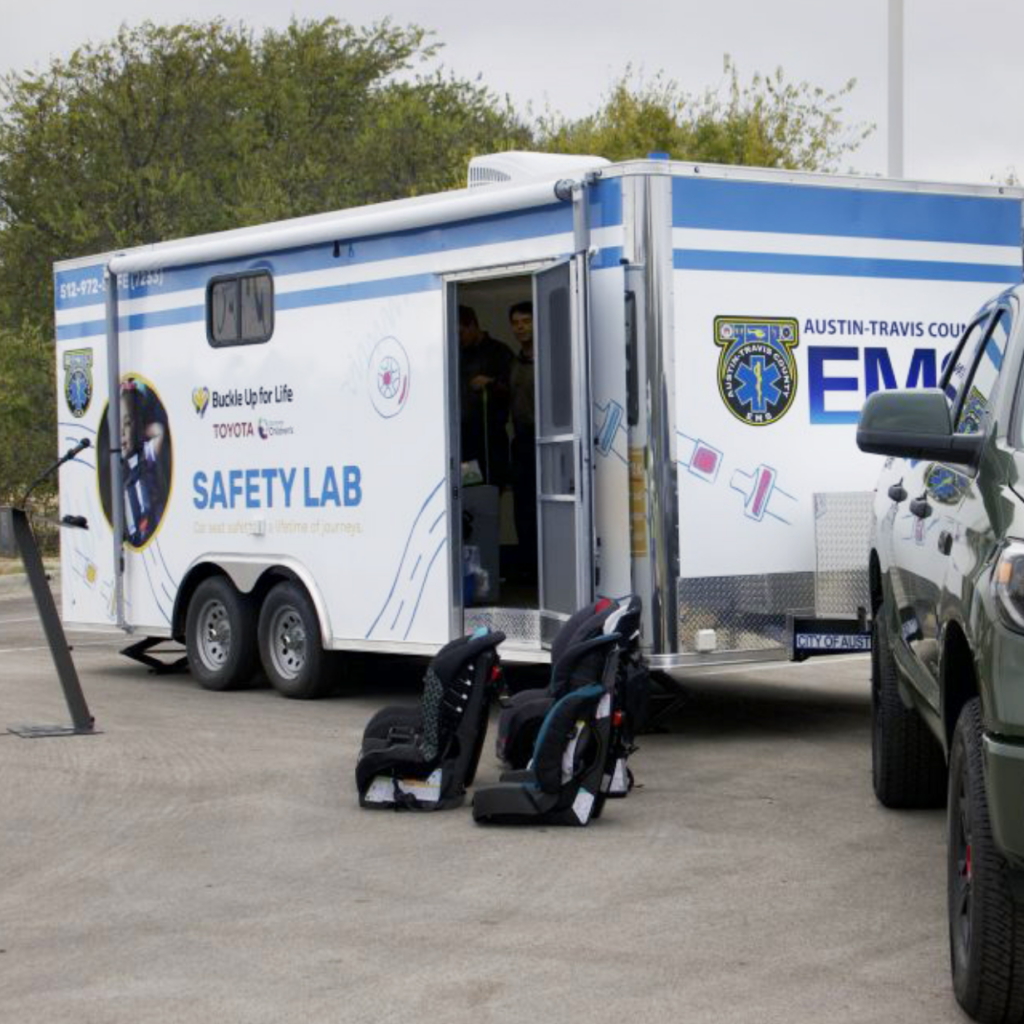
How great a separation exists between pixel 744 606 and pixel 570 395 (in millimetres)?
1413

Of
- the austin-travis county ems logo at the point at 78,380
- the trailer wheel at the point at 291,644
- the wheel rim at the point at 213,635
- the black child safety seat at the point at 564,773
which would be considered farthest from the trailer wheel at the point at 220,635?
the black child safety seat at the point at 564,773

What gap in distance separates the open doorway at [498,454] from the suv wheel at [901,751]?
141 inches

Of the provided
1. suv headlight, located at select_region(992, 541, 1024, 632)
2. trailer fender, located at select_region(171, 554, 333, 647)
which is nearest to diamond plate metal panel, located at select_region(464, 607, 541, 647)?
trailer fender, located at select_region(171, 554, 333, 647)

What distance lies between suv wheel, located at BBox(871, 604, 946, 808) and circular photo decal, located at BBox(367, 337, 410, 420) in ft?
13.2

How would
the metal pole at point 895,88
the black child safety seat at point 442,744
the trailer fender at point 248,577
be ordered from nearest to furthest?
A: the black child safety seat at point 442,744 → the trailer fender at point 248,577 → the metal pole at point 895,88

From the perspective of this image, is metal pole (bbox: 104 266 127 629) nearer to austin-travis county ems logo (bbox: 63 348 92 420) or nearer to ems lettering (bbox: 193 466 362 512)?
austin-travis county ems logo (bbox: 63 348 92 420)

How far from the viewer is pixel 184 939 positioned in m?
6.30

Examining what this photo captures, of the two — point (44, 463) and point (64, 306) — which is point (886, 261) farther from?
point (44, 463)

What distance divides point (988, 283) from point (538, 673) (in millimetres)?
3902

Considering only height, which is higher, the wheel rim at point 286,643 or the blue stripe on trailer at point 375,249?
the blue stripe on trailer at point 375,249

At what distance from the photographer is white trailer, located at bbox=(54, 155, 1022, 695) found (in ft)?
33.3

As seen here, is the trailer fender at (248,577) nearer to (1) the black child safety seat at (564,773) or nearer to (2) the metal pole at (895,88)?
(1) the black child safety seat at (564,773)

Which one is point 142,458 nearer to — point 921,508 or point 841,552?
point 841,552

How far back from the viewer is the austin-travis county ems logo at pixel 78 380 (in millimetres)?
13969
